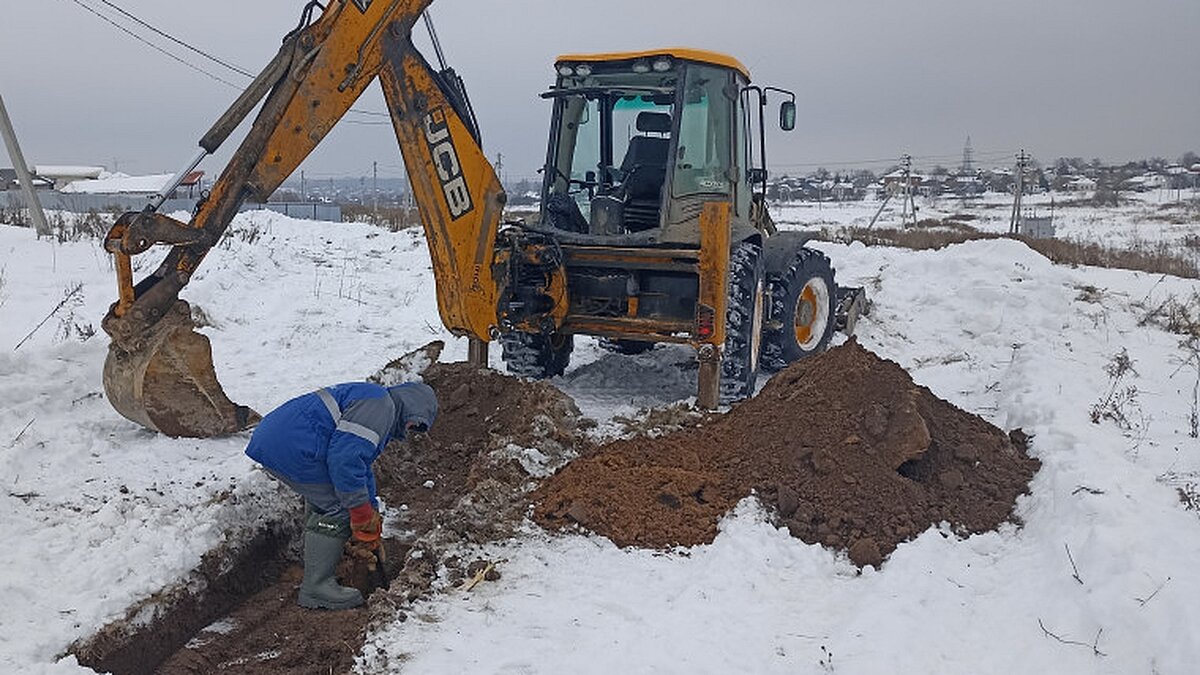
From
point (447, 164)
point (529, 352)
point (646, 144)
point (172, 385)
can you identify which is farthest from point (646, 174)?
point (172, 385)

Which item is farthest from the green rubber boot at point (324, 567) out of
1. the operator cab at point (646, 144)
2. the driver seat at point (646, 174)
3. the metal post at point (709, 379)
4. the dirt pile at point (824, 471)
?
the driver seat at point (646, 174)

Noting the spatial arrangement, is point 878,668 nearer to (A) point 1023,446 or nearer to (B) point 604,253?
(A) point 1023,446

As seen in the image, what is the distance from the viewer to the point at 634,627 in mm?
4301

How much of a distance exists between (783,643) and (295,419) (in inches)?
100

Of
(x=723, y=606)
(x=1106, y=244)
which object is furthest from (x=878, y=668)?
(x=1106, y=244)

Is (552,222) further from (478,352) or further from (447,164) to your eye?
(447,164)

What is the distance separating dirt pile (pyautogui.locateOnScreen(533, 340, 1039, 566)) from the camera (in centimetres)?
536

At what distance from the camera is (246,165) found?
19.9ft

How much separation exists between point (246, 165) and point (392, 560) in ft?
8.78

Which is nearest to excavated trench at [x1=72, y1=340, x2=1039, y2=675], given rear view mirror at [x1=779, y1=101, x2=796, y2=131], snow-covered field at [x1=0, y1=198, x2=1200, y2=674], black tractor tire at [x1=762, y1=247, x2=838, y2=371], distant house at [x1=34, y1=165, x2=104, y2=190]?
snow-covered field at [x1=0, y1=198, x2=1200, y2=674]

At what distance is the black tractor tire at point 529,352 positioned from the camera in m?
8.65

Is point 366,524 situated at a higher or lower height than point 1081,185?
lower

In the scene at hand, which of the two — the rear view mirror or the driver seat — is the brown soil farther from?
the rear view mirror

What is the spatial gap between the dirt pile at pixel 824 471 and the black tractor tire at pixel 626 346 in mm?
3404
